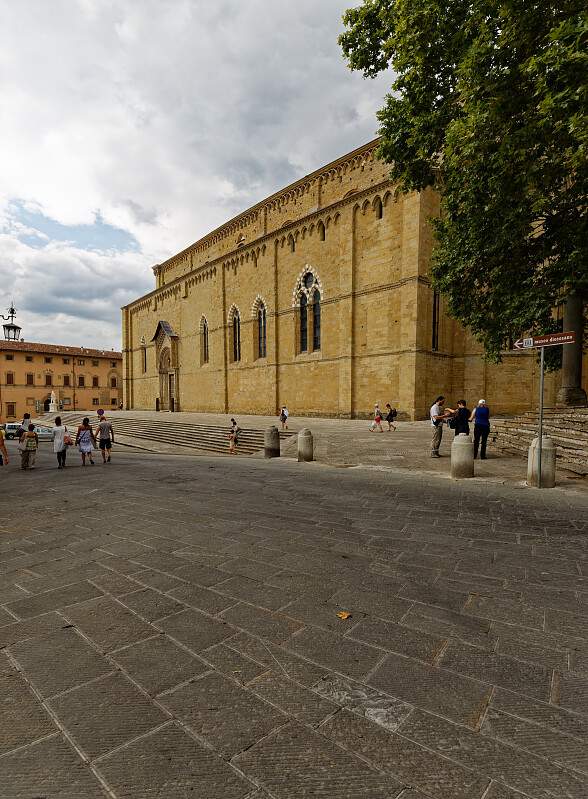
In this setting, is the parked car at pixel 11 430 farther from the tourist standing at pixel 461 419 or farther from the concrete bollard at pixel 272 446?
the tourist standing at pixel 461 419

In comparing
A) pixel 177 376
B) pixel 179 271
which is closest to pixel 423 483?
pixel 177 376

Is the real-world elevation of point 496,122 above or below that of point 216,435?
above

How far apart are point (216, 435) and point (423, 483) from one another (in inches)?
507

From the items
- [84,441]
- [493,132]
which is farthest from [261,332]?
[493,132]

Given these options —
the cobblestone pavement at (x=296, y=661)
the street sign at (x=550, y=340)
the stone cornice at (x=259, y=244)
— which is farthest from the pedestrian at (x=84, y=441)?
the stone cornice at (x=259, y=244)

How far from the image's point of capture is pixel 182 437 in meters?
19.6

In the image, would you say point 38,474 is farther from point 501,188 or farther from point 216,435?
point 501,188

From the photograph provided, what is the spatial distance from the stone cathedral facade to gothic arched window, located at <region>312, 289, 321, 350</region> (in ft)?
0.23

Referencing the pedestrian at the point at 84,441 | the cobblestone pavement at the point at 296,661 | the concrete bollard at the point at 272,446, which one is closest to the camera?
the cobblestone pavement at the point at 296,661

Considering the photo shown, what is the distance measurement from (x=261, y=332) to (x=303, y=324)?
14.5ft

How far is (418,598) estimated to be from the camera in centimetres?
276

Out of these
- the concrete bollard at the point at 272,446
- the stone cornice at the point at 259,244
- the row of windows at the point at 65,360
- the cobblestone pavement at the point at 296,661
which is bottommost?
the concrete bollard at the point at 272,446

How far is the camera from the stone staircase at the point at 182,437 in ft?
52.9

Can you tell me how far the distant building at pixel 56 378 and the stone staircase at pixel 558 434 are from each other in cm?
5211
